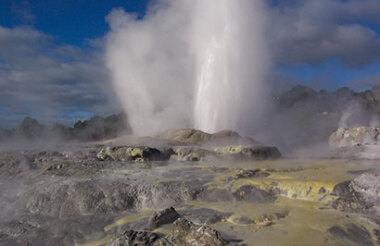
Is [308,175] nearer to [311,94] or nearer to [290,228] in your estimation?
[290,228]

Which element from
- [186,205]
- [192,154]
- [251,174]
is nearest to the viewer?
[186,205]

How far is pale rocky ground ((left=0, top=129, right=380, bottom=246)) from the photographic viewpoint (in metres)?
4.11

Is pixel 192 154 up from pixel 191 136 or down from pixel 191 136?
down

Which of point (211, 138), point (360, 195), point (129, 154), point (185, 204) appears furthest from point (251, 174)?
point (211, 138)

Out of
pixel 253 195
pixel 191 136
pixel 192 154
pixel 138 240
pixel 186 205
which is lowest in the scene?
pixel 138 240

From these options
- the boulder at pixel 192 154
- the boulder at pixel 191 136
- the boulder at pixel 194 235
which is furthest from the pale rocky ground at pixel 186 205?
the boulder at pixel 191 136

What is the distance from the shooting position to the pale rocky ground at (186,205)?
411 cm

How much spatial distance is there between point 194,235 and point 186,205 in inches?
76.0

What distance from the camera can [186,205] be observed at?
578 cm

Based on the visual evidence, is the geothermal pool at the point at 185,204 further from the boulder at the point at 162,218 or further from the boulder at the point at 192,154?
the boulder at the point at 192,154

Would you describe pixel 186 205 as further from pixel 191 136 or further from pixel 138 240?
pixel 191 136

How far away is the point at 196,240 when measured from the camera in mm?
3797

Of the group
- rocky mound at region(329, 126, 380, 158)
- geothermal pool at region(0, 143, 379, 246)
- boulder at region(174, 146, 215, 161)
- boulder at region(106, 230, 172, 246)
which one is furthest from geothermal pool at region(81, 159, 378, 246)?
rocky mound at region(329, 126, 380, 158)

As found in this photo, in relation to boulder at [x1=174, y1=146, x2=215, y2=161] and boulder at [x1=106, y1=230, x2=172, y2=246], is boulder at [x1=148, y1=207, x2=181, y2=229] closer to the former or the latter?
boulder at [x1=106, y1=230, x2=172, y2=246]
